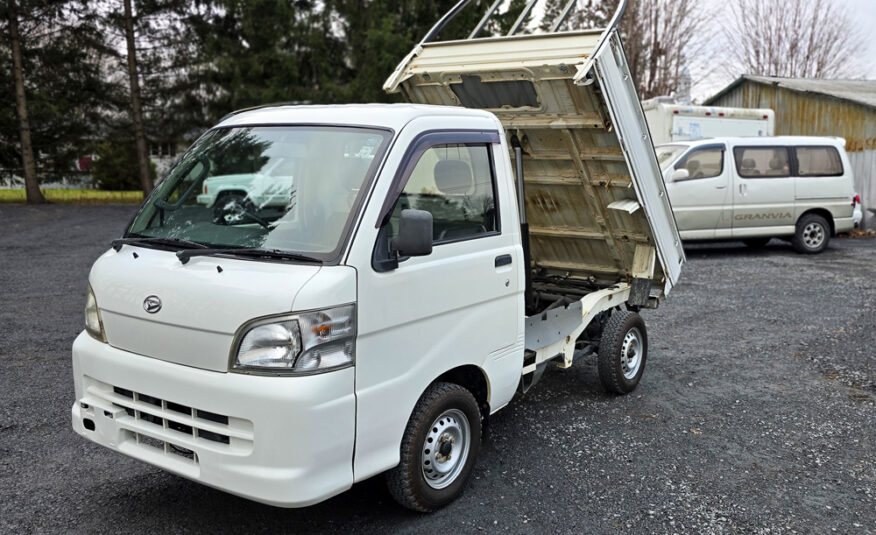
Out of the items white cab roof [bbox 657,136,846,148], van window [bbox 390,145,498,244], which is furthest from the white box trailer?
van window [bbox 390,145,498,244]

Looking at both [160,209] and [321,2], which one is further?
[321,2]

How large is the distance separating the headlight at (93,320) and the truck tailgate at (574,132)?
266 cm

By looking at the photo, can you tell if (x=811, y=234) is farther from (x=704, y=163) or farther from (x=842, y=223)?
(x=704, y=163)

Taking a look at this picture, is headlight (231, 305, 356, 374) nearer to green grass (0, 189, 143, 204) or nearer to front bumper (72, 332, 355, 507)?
front bumper (72, 332, 355, 507)

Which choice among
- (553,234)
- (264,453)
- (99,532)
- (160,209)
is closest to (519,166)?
(553,234)

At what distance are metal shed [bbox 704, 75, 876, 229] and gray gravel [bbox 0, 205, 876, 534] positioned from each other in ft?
38.9

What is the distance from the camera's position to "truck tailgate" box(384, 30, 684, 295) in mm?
4871

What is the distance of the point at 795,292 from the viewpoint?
33.6 ft

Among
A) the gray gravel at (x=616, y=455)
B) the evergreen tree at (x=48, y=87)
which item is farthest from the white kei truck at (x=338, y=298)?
the evergreen tree at (x=48, y=87)

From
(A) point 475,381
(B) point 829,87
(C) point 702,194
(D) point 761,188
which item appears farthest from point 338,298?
(B) point 829,87

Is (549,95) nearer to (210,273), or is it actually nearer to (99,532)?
(210,273)

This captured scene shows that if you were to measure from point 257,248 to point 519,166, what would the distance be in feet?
7.75

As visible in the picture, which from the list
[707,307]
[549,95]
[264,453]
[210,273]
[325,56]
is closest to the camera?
[264,453]

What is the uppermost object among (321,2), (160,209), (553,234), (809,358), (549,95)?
(321,2)
